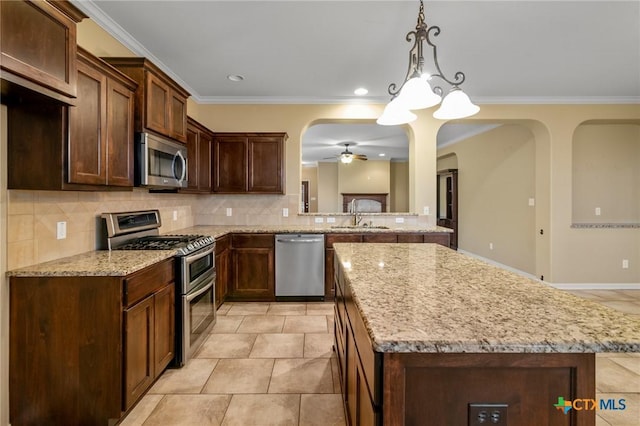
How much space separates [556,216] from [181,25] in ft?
16.6

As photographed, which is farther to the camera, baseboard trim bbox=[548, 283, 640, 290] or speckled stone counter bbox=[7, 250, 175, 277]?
baseboard trim bbox=[548, 283, 640, 290]

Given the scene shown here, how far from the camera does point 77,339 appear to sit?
1.68 metres

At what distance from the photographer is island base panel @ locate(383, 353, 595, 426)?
0.84 metres

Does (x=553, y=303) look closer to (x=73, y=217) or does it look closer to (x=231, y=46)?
(x=73, y=217)

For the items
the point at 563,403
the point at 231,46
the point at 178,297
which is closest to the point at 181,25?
the point at 231,46

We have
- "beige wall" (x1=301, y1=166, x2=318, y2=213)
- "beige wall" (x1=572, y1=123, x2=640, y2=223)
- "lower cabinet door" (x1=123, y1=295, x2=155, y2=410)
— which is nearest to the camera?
"lower cabinet door" (x1=123, y1=295, x2=155, y2=410)

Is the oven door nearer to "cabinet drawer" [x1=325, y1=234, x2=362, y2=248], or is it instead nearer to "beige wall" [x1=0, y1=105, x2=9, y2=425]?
"beige wall" [x1=0, y1=105, x2=9, y2=425]

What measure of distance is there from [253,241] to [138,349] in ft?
6.56

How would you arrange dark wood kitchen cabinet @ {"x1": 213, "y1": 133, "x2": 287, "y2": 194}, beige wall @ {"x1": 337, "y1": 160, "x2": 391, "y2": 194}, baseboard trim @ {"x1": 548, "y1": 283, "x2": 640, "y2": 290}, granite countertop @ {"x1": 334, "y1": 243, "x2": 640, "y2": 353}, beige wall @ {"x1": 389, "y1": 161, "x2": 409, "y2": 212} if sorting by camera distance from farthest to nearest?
beige wall @ {"x1": 389, "y1": 161, "x2": 409, "y2": 212} → beige wall @ {"x1": 337, "y1": 160, "x2": 391, "y2": 194} → baseboard trim @ {"x1": 548, "y1": 283, "x2": 640, "y2": 290} → dark wood kitchen cabinet @ {"x1": 213, "y1": 133, "x2": 287, "y2": 194} → granite countertop @ {"x1": 334, "y1": 243, "x2": 640, "y2": 353}

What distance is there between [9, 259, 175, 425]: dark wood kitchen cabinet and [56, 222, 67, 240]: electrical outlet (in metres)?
0.39

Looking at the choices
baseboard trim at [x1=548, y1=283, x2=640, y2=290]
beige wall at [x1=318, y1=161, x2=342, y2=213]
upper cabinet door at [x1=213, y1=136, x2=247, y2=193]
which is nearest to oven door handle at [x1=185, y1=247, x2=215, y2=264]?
upper cabinet door at [x1=213, y1=136, x2=247, y2=193]

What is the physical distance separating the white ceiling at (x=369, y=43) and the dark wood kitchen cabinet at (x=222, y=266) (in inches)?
76.1

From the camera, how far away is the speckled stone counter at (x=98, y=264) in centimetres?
167

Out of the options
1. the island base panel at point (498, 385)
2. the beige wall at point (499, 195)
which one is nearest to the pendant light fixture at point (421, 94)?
the island base panel at point (498, 385)
